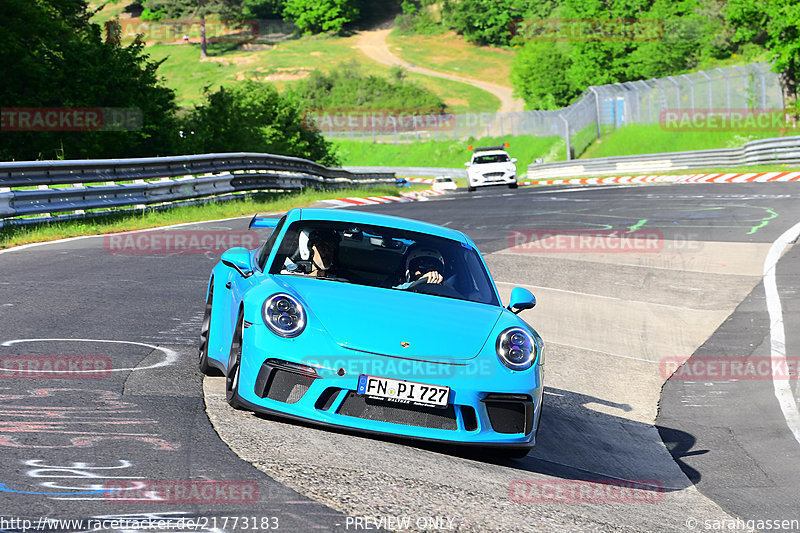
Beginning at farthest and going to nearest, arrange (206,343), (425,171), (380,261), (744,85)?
(425,171), (744,85), (380,261), (206,343)

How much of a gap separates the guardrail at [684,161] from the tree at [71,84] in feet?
75.3

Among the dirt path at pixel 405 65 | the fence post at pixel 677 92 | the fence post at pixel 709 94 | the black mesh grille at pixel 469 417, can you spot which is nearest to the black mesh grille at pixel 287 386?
the black mesh grille at pixel 469 417

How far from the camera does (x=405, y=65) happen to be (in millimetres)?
135875

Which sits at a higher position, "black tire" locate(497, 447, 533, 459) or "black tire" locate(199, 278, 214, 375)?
"black tire" locate(199, 278, 214, 375)

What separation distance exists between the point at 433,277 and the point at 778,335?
5.36 m

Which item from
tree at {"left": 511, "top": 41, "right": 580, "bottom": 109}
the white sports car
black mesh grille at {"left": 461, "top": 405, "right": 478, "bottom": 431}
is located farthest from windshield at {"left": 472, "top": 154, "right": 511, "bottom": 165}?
tree at {"left": 511, "top": 41, "right": 580, "bottom": 109}

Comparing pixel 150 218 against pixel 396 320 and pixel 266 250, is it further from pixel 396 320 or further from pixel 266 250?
pixel 396 320

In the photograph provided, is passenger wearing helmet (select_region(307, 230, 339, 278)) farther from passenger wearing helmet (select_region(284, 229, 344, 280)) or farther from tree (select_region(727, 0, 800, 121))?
tree (select_region(727, 0, 800, 121))

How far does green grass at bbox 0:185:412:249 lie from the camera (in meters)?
15.3

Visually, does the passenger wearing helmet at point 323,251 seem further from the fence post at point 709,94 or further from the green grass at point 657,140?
Answer: the fence post at point 709,94

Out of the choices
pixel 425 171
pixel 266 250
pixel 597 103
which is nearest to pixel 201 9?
pixel 425 171

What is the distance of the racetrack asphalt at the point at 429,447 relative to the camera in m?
4.49

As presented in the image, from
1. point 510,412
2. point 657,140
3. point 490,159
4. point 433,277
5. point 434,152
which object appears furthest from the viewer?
point 434,152

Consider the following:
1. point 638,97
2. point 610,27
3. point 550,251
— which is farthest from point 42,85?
point 610,27
